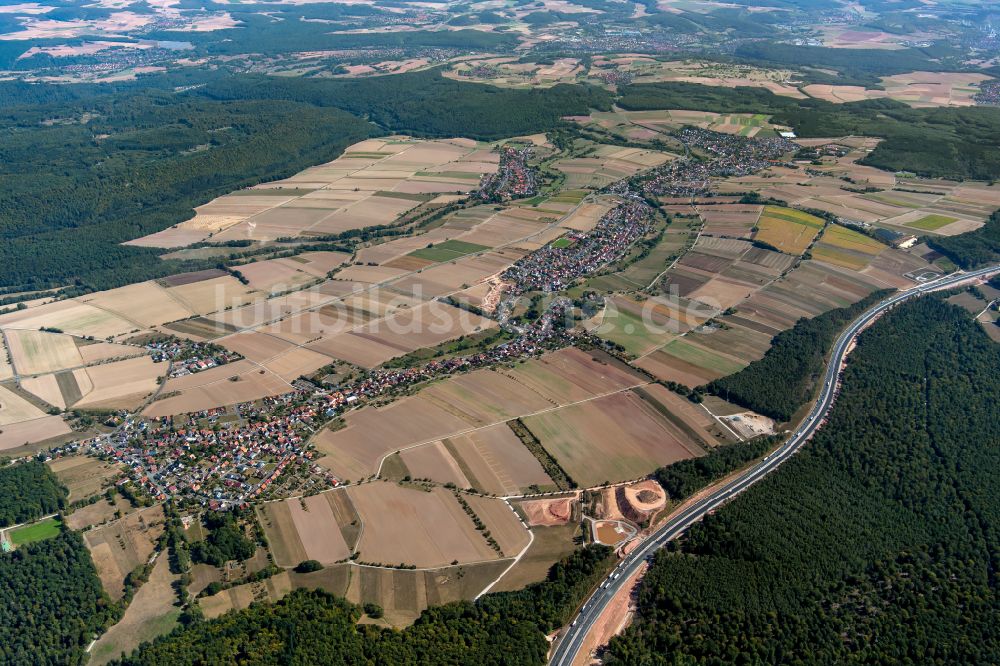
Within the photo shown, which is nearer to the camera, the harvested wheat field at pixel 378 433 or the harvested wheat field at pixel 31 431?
the harvested wheat field at pixel 378 433

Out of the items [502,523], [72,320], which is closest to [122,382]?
[72,320]

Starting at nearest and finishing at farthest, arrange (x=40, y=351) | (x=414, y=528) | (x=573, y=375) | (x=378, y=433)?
(x=414, y=528) → (x=378, y=433) → (x=573, y=375) → (x=40, y=351)

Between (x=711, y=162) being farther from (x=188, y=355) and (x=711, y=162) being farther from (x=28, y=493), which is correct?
(x=28, y=493)

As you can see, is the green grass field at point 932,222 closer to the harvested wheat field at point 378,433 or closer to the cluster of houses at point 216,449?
the harvested wheat field at point 378,433

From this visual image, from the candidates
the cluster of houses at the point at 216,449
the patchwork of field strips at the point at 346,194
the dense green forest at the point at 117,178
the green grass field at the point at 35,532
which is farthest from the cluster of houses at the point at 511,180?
the green grass field at the point at 35,532

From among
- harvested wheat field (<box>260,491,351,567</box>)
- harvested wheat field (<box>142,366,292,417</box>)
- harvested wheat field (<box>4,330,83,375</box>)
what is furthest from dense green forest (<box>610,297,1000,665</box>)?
harvested wheat field (<box>4,330,83,375</box>)

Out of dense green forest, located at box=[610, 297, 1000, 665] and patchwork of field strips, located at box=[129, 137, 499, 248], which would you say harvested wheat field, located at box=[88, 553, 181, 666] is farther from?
patchwork of field strips, located at box=[129, 137, 499, 248]
